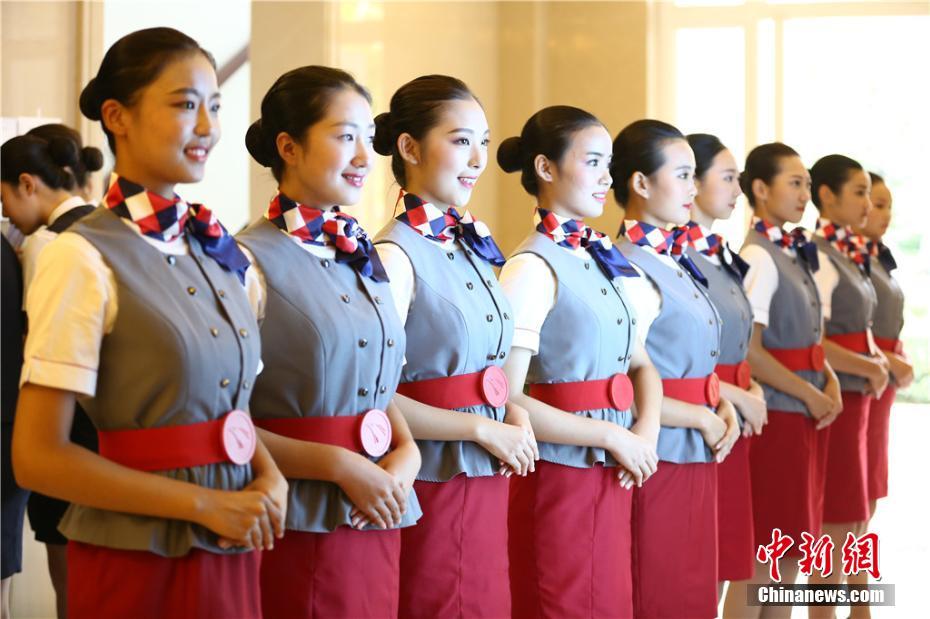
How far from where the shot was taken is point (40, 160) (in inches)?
140

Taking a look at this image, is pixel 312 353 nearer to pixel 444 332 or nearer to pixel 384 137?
pixel 444 332

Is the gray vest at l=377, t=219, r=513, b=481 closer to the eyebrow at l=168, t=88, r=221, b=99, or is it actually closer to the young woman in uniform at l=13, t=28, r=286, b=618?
the young woman in uniform at l=13, t=28, r=286, b=618

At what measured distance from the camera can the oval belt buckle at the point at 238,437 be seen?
176 centimetres

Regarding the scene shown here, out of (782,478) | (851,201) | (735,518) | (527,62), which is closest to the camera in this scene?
(735,518)

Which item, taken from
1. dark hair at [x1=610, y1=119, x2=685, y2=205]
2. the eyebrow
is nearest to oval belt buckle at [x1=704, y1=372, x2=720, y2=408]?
dark hair at [x1=610, y1=119, x2=685, y2=205]

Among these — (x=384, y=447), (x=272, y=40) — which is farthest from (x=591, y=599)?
(x=272, y=40)

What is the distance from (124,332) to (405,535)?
2.78 ft

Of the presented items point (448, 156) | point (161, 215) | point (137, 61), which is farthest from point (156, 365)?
point (448, 156)

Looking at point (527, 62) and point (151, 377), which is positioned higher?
point (527, 62)

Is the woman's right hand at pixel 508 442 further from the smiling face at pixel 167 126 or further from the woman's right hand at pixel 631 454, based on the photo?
the smiling face at pixel 167 126

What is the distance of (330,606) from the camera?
6.66 feet

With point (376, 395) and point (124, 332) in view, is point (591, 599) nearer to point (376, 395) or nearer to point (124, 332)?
point (376, 395)

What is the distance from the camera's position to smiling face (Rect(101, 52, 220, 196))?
1781mm

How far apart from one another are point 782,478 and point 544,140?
1.57 m
